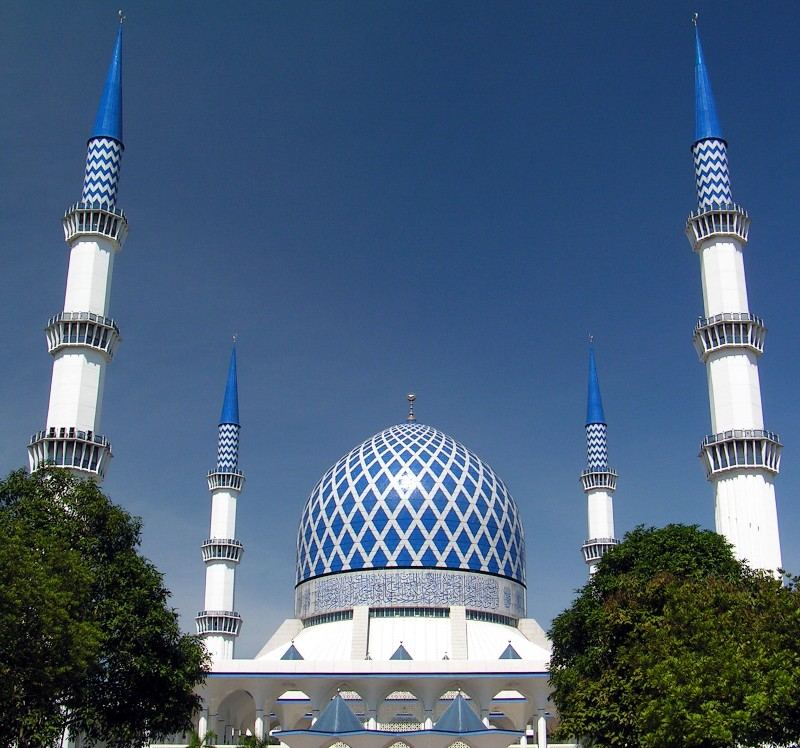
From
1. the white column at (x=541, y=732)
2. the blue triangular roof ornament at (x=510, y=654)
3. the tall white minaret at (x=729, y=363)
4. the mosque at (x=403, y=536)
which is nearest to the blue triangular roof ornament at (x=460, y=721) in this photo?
the mosque at (x=403, y=536)

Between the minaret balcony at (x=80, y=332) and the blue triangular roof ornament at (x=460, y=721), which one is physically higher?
the minaret balcony at (x=80, y=332)

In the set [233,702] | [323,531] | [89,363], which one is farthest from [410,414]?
[89,363]

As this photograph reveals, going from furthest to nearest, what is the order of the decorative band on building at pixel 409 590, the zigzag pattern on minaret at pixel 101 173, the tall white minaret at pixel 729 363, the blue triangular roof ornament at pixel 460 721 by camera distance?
the decorative band on building at pixel 409 590 < the zigzag pattern on minaret at pixel 101 173 < the blue triangular roof ornament at pixel 460 721 < the tall white minaret at pixel 729 363

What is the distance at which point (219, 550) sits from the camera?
144 ft

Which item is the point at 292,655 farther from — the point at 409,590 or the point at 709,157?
the point at 709,157

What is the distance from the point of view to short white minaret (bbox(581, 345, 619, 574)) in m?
44.6

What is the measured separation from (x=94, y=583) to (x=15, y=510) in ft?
7.11

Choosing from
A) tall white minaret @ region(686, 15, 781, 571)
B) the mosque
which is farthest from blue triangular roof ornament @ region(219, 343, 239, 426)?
tall white minaret @ region(686, 15, 781, 571)

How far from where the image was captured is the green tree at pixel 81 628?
1764 centimetres

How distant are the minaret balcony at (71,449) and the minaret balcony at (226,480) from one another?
15.1m

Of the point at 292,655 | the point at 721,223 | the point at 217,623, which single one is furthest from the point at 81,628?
the point at 217,623

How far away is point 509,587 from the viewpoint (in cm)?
4291

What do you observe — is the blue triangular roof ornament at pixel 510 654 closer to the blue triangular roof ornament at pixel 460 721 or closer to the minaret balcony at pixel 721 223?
the blue triangular roof ornament at pixel 460 721

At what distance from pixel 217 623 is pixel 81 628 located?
25277 mm
